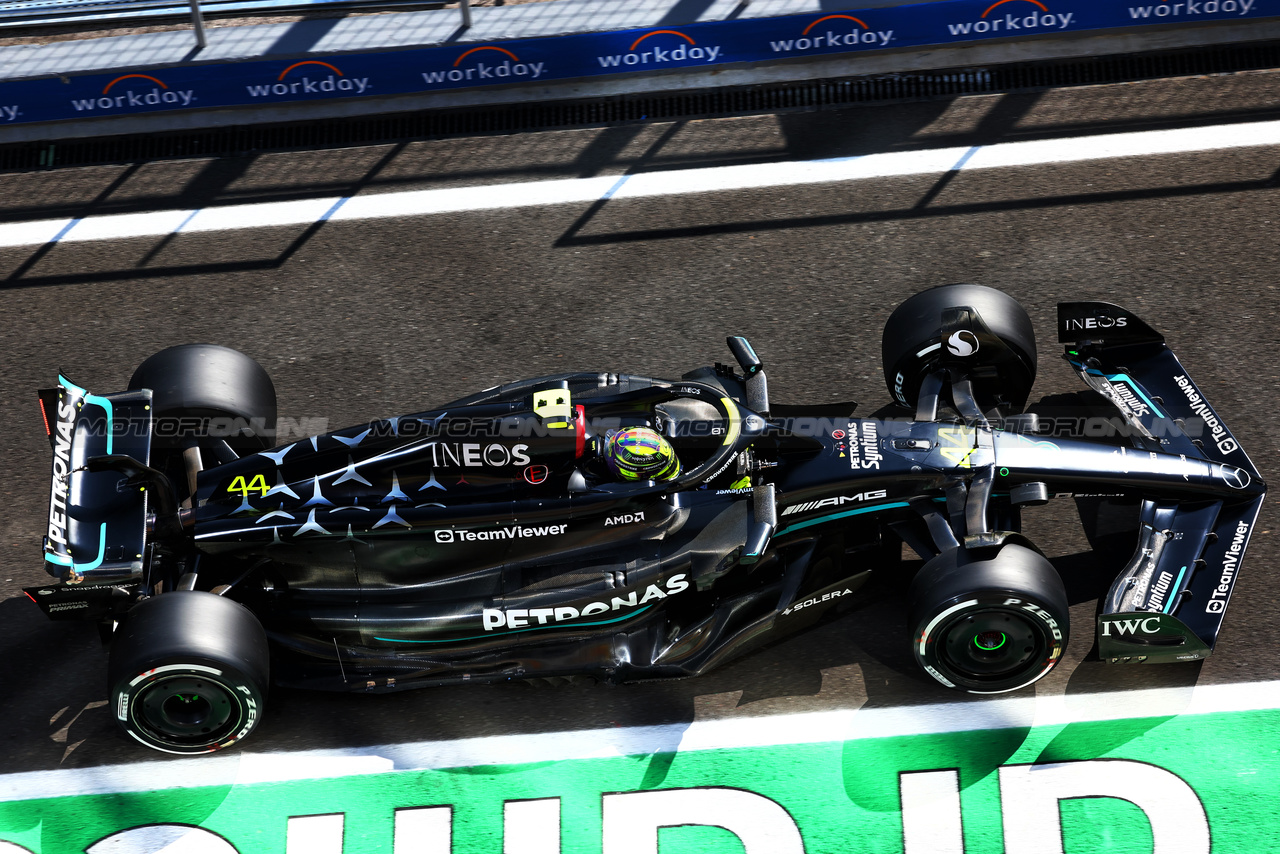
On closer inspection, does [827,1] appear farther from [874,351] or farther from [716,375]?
[716,375]

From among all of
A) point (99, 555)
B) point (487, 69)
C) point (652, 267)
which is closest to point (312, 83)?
point (487, 69)

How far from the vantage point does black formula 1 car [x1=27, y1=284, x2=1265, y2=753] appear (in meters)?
6.19

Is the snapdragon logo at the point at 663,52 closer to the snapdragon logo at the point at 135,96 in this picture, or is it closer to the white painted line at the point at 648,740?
the snapdragon logo at the point at 135,96

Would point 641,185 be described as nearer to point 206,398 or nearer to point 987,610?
point 206,398

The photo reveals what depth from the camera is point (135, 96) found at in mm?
9852

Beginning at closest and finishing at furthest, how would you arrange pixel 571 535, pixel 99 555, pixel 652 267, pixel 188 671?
pixel 188 671 < pixel 99 555 < pixel 571 535 < pixel 652 267

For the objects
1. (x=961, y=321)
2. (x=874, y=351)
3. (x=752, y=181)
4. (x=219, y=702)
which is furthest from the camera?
(x=752, y=181)

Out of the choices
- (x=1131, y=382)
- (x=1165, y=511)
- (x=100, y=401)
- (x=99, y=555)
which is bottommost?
(x=99, y=555)

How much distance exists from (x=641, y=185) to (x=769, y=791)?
470 cm

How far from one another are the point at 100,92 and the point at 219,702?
562 cm

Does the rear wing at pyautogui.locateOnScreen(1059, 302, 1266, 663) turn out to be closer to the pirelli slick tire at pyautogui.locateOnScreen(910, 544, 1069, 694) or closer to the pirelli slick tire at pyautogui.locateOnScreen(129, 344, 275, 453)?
the pirelli slick tire at pyautogui.locateOnScreen(910, 544, 1069, 694)

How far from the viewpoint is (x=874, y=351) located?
26.9ft

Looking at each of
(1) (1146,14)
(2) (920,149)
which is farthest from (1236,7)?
(2) (920,149)

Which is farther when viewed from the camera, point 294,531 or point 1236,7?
point 1236,7
